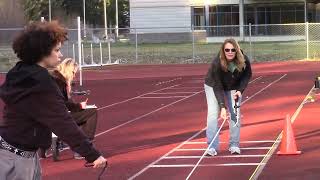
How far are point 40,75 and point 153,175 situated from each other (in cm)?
450

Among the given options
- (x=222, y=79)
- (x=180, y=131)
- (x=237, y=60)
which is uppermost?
(x=237, y=60)

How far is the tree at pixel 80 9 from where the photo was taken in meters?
85.7

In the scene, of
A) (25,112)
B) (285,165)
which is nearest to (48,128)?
(25,112)

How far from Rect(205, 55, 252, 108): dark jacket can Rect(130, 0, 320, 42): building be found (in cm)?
4912

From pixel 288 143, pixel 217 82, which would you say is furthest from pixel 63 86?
pixel 288 143

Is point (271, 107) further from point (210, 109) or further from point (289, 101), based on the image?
point (210, 109)

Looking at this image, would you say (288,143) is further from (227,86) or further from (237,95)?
(227,86)

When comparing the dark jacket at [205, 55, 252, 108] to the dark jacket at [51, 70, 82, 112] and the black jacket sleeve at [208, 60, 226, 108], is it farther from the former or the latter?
the dark jacket at [51, 70, 82, 112]

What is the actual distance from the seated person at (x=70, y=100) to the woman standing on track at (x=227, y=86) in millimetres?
1741

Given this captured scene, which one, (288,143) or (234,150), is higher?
(288,143)

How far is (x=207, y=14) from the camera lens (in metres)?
61.6

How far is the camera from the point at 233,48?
9.21 metres

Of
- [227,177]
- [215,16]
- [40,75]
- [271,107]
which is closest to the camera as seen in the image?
[40,75]

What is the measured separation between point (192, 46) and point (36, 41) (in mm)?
41085
